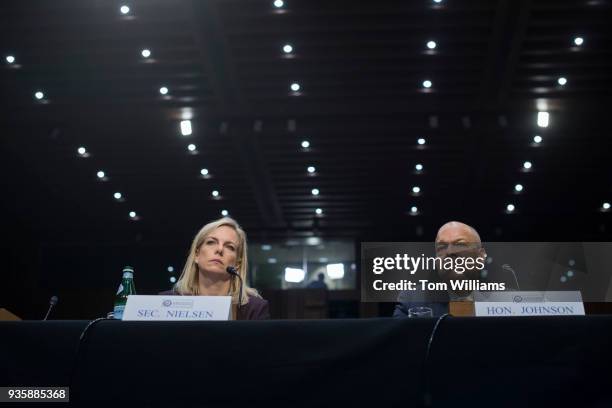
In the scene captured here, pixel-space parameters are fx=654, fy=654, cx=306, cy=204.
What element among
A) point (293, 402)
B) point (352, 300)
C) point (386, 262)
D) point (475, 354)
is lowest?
point (293, 402)

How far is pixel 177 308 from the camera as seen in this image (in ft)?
5.89

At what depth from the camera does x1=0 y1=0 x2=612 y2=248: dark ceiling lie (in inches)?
308

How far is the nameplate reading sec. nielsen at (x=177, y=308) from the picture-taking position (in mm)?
1781

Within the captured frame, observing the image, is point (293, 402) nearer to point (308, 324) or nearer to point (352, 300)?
point (308, 324)

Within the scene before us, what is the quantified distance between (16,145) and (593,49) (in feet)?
27.6

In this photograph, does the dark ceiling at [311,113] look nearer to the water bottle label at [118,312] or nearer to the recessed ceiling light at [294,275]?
the recessed ceiling light at [294,275]

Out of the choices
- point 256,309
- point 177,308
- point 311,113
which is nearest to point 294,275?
point 311,113

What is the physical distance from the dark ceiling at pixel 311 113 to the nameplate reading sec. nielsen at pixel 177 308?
20.8 feet

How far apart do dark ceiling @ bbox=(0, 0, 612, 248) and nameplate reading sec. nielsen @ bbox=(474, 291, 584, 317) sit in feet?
20.5

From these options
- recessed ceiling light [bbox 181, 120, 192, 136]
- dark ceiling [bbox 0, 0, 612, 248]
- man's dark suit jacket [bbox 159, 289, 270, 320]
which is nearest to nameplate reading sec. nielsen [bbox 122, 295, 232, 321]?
man's dark suit jacket [bbox 159, 289, 270, 320]

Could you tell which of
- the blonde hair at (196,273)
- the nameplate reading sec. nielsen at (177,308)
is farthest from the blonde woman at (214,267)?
the nameplate reading sec. nielsen at (177,308)

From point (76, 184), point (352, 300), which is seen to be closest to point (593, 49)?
point (352, 300)

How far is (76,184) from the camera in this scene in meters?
11.2

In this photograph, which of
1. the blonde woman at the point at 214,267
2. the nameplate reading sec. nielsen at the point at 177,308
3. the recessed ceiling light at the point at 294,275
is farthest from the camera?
the recessed ceiling light at the point at 294,275
